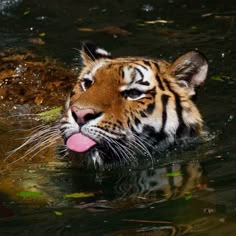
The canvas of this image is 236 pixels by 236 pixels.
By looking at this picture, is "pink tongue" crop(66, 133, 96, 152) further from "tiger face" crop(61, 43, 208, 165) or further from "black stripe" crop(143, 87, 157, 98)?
"black stripe" crop(143, 87, 157, 98)

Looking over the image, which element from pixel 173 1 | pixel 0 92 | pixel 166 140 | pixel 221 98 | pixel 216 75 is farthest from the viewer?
pixel 173 1

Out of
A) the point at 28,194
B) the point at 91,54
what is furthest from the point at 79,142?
the point at 91,54

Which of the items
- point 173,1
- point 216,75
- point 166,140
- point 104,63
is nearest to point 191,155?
point 166,140

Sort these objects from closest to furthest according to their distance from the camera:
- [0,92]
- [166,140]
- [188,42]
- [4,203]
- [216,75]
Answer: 1. [4,203]
2. [166,140]
3. [0,92]
4. [216,75]
5. [188,42]

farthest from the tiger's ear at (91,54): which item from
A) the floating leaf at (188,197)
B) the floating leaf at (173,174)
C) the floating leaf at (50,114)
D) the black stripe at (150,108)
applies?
the floating leaf at (188,197)

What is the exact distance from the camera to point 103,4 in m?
9.02

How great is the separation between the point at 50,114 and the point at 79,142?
1.14 meters

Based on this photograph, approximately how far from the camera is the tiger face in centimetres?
434

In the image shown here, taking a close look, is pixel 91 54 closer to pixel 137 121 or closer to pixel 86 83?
pixel 86 83

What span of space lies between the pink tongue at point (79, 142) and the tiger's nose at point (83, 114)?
0.09 metres

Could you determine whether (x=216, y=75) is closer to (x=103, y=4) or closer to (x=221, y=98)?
(x=221, y=98)

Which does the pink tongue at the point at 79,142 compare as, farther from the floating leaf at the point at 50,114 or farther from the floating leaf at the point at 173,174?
the floating leaf at the point at 50,114

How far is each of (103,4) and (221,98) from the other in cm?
323

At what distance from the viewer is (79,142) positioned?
4316 mm
